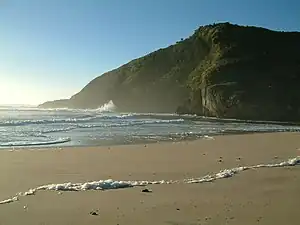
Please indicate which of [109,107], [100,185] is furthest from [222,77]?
[100,185]

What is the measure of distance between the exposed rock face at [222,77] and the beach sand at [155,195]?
51.0 meters

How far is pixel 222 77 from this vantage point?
75312 mm

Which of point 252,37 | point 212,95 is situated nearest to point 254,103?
point 212,95

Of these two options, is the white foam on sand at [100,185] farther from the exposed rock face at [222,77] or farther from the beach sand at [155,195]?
the exposed rock face at [222,77]

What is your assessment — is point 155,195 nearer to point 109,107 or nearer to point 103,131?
point 103,131

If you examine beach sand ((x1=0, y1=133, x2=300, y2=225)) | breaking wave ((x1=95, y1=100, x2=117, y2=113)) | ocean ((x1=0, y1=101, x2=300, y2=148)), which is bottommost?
ocean ((x1=0, y1=101, x2=300, y2=148))

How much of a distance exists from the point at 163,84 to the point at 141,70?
19.0 meters

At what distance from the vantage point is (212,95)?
2724 inches

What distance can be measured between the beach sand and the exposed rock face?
167 ft

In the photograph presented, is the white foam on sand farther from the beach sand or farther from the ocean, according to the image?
the ocean

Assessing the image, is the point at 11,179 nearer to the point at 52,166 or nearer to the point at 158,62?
the point at 52,166

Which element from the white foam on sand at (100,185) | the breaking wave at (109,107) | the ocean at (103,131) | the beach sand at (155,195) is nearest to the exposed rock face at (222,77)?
the breaking wave at (109,107)

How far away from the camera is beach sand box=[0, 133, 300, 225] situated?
19.4 ft

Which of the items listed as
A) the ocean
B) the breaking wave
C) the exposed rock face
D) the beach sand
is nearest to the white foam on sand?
the beach sand
